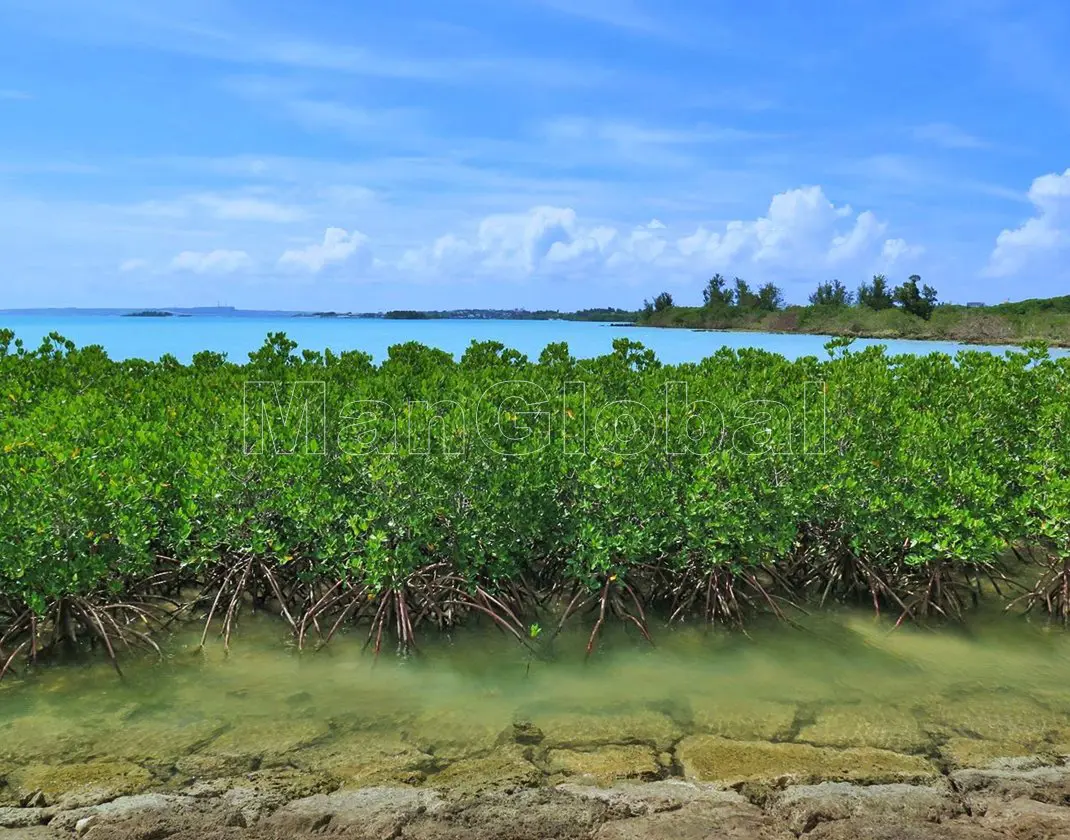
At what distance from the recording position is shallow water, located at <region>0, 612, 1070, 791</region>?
432cm

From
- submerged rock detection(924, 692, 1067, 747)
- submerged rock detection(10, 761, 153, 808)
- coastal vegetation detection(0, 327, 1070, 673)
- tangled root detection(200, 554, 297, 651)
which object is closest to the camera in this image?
submerged rock detection(10, 761, 153, 808)

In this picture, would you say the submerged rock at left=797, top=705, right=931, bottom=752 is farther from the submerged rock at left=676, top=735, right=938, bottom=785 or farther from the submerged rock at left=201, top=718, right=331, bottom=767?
the submerged rock at left=201, top=718, right=331, bottom=767

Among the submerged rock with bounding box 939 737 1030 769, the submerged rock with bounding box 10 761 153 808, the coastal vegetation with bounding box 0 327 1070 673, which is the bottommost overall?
the submerged rock with bounding box 10 761 153 808

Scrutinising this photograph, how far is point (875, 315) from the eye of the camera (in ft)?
201

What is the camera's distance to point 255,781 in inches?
159

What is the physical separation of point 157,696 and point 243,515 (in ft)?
4.19

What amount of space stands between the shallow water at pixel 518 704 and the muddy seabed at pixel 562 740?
0.06 feet

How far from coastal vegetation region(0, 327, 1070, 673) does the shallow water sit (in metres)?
0.29

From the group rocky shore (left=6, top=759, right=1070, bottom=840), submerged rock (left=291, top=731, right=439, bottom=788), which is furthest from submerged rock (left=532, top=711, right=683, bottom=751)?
submerged rock (left=291, top=731, right=439, bottom=788)

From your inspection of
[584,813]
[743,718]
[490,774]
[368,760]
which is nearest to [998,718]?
[743,718]

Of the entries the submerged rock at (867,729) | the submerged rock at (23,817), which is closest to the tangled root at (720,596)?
the submerged rock at (867,729)

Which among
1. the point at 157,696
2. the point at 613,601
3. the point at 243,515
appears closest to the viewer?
the point at 157,696

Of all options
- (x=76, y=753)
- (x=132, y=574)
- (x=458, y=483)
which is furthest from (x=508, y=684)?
(x=132, y=574)

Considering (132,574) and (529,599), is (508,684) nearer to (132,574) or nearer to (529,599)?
(529,599)
